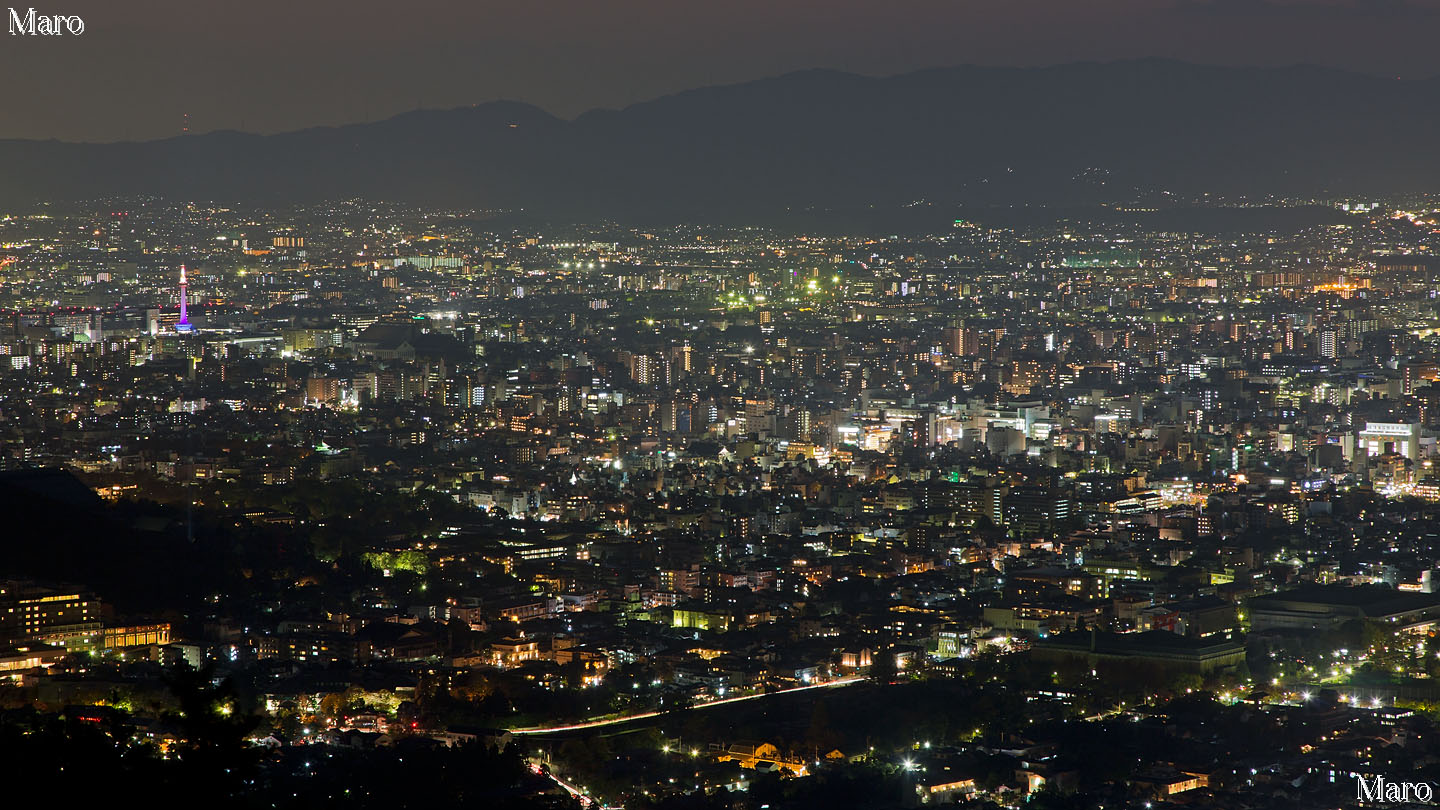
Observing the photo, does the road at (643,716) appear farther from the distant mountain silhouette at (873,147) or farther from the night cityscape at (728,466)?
the distant mountain silhouette at (873,147)

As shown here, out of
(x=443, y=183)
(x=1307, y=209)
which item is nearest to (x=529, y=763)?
(x=1307, y=209)

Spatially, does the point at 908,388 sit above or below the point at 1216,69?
below

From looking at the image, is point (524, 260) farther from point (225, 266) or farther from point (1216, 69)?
point (1216, 69)

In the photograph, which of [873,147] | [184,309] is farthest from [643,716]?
[873,147]

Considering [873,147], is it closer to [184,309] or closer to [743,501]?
[184,309]

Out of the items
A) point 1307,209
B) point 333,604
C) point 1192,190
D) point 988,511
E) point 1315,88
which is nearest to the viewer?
point 333,604

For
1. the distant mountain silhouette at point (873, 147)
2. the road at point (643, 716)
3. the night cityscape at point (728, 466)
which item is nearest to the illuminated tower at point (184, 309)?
the night cityscape at point (728, 466)

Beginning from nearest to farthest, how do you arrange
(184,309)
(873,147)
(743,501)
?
1. (743,501)
2. (184,309)
3. (873,147)
